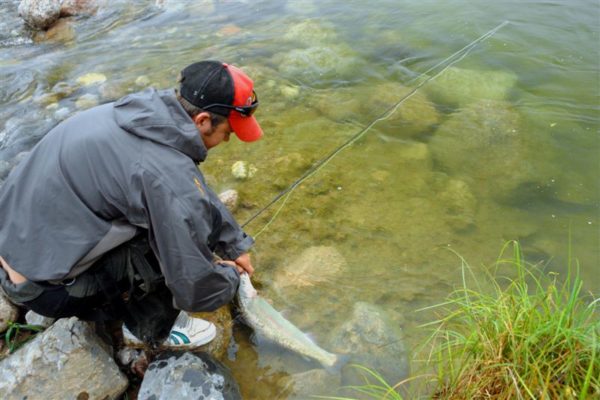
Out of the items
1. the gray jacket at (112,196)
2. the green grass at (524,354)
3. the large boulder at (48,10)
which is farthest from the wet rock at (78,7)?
the green grass at (524,354)

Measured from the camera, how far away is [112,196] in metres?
2.40

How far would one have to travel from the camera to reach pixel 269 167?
17.0 ft

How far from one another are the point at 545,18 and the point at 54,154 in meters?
7.79

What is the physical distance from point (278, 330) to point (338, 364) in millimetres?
464

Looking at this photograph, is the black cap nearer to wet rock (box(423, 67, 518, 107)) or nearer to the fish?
the fish

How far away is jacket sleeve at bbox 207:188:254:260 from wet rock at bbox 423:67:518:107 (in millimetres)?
4035

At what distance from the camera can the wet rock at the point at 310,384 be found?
319cm

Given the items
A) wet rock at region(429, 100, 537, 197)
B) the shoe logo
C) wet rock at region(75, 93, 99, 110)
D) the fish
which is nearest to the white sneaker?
the shoe logo

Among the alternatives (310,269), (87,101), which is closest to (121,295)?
(310,269)

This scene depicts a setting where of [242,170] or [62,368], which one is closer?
[62,368]

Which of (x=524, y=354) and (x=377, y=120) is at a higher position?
(x=524, y=354)

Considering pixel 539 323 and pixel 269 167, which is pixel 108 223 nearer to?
pixel 539 323

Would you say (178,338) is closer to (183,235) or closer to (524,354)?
(183,235)

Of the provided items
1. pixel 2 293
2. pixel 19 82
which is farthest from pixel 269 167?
pixel 19 82
